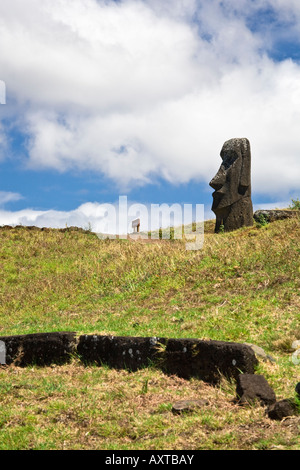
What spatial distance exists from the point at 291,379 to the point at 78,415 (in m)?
Result: 2.46

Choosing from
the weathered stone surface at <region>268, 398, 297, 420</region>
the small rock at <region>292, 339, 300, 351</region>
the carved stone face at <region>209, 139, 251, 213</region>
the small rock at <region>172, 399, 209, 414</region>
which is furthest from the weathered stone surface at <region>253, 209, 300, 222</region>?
the weathered stone surface at <region>268, 398, 297, 420</region>

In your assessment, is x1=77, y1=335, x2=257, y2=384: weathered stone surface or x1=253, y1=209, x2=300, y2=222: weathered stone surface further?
x1=253, y1=209, x2=300, y2=222: weathered stone surface

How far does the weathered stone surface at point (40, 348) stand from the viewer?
25.6 feet

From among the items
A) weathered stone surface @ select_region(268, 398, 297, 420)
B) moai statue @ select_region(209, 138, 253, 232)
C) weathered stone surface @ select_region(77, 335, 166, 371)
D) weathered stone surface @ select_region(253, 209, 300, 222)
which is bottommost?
weathered stone surface @ select_region(268, 398, 297, 420)

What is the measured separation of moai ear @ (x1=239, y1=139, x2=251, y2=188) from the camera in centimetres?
2175

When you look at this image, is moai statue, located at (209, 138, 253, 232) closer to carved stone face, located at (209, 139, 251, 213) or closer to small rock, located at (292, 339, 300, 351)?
carved stone face, located at (209, 139, 251, 213)

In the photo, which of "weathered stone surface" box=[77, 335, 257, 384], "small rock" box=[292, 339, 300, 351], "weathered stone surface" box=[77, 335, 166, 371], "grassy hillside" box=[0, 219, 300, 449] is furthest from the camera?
"small rock" box=[292, 339, 300, 351]

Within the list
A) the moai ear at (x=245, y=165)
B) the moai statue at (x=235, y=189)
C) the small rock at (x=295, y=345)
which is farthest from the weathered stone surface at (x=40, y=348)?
the moai ear at (x=245, y=165)

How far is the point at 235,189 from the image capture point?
71.2ft

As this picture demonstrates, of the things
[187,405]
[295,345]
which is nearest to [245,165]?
[295,345]

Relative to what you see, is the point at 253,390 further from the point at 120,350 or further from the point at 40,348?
the point at 40,348

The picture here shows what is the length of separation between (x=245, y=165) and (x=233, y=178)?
783 mm

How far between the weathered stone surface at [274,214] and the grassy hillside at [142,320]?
1358mm

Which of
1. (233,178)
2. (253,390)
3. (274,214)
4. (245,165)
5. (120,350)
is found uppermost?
(245,165)
